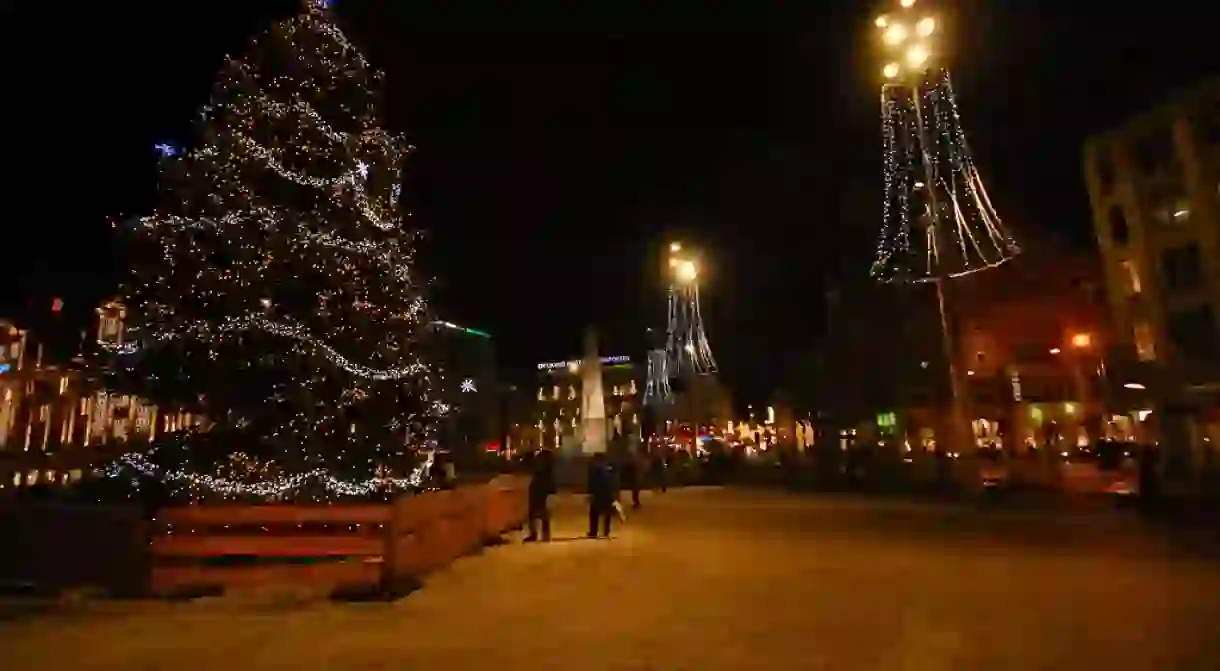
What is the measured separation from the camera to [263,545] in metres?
9.80

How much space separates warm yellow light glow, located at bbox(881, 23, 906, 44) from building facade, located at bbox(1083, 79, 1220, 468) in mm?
19664

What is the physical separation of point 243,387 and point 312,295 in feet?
5.29

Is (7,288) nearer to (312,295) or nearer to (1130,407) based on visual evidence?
(312,295)

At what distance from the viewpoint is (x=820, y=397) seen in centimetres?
4606

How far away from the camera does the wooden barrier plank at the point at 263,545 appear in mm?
9781


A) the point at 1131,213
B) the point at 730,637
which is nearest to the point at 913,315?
the point at 1131,213

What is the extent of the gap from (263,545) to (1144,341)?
1629 inches

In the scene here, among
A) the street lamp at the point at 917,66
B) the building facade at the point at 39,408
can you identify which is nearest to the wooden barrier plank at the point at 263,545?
the street lamp at the point at 917,66

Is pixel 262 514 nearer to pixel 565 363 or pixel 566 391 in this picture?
pixel 565 363

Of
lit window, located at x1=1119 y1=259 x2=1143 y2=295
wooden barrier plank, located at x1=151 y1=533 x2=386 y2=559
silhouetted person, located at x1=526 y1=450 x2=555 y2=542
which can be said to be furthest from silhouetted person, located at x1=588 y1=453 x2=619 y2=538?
lit window, located at x1=1119 y1=259 x2=1143 y2=295

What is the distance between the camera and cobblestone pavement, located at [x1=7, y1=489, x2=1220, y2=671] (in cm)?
664

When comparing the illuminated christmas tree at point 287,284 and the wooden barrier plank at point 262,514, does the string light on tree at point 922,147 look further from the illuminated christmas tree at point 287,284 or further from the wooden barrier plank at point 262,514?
the wooden barrier plank at point 262,514

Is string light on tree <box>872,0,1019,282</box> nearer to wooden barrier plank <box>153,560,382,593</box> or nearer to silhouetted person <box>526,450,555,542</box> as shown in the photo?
silhouetted person <box>526,450,555,542</box>

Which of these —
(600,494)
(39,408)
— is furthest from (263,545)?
(39,408)
